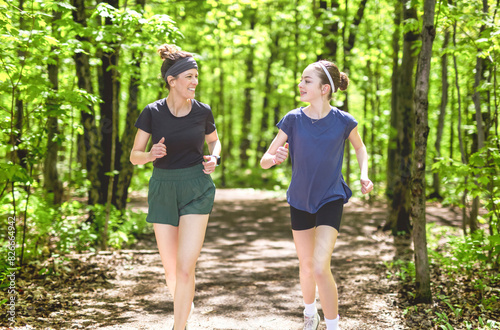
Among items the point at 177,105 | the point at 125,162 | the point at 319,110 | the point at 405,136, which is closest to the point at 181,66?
the point at 177,105

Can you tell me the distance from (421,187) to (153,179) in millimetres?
2969

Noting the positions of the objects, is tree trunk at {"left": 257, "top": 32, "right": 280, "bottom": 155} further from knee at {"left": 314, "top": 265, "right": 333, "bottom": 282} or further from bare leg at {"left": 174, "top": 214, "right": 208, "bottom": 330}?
knee at {"left": 314, "top": 265, "right": 333, "bottom": 282}

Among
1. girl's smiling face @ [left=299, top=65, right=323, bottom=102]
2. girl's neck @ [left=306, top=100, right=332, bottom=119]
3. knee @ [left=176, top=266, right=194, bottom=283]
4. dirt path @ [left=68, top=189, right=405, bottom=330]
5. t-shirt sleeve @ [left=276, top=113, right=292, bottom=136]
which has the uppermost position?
girl's smiling face @ [left=299, top=65, right=323, bottom=102]

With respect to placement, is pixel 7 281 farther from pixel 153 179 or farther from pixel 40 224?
pixel 153 179

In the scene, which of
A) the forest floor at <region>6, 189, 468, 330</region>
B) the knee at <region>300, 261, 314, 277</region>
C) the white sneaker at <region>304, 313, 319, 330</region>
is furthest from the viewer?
the forest floor at <region>6, 189, 468, 330</region>

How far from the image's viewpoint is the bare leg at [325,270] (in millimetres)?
3711

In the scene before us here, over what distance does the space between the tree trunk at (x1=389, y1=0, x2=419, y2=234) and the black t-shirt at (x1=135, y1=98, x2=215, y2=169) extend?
5.96 meters

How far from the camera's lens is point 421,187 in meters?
5.07

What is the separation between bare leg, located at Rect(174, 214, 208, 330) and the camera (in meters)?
3.73

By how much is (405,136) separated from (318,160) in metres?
5.61

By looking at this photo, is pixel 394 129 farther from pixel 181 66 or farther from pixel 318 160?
pixel 181 66

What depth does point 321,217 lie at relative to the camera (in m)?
3.85

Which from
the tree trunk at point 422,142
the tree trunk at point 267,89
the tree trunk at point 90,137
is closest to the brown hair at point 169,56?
the tree trunk at point 422,142

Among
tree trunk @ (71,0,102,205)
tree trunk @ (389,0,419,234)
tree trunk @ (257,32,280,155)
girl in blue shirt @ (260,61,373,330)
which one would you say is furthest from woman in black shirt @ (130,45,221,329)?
tree trunk @ (257,32,280,155)
